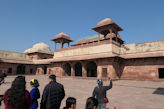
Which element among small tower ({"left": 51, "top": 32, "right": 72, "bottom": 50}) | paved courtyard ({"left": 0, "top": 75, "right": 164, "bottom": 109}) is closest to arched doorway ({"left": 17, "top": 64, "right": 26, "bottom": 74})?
small tower ({"left": 51, "top": 32, "right": 72, "bottom": 50})

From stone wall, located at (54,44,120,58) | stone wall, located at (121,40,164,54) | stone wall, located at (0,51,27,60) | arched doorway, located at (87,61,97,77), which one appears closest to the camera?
stone wall, located at (121,40,164,54)

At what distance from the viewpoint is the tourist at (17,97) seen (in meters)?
1.98

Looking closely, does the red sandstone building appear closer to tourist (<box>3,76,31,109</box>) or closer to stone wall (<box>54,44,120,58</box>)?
stone wall (<box>54,44,120,58</box>)

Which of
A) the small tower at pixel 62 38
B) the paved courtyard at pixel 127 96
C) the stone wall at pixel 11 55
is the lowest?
the paved courtyard at pixel 127 96

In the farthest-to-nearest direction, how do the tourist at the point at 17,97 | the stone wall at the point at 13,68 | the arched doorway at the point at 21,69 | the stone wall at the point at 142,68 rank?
the arched doorway at the point at 21,69, the stone wall at the point at 13,68, the stone wall at the point at 142,68, the tourist at the point at 17,97

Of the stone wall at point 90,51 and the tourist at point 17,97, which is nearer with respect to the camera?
the tourist at point 17,97

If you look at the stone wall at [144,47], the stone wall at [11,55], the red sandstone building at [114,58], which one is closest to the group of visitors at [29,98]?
the red sandstone building at [114,58]

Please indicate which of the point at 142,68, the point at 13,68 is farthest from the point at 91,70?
the point at 13,68

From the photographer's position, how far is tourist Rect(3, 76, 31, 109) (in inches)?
77.9

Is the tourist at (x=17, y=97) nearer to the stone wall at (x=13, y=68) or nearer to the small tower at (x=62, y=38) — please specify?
the small tower at (x=62, y=38)

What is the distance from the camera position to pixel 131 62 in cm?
1614

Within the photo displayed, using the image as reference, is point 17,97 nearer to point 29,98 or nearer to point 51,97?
point 29,98

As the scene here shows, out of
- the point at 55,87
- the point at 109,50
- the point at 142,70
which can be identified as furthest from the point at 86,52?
the point at 55,87

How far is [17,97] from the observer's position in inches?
79.0
